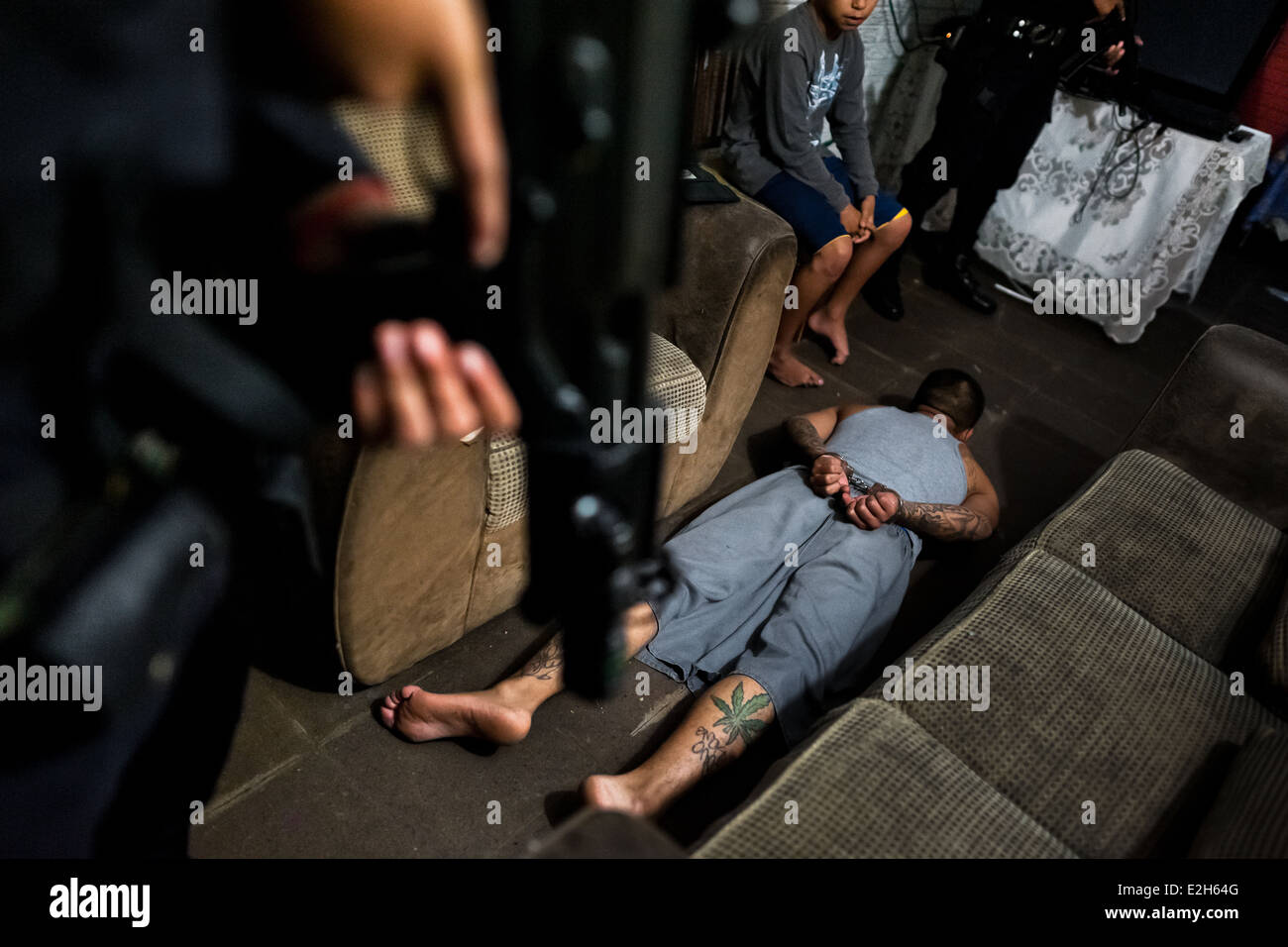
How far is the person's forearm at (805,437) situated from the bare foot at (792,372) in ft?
1.71

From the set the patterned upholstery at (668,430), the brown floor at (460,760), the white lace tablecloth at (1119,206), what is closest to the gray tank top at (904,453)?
the brown floor at (460,760)

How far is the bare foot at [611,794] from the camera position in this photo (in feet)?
4.16

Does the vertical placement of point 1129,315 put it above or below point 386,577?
above

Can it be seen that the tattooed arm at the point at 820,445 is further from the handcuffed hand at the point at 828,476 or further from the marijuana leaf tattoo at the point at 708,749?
the marijuana leaf tattoo at the point at 708,749

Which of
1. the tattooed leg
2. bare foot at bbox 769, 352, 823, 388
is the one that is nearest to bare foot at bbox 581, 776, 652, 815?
the tattooed leg

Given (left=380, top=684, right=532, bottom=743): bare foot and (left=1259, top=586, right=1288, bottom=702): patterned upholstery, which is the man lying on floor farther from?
(left=1259, top=586, right=1288, bottom=702): patterned upholstery

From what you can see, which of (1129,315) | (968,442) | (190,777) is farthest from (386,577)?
(1129,315)

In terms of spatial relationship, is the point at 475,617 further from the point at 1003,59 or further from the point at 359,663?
the point at 1003,59

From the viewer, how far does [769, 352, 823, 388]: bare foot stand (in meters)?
2.50

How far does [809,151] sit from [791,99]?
16 cm

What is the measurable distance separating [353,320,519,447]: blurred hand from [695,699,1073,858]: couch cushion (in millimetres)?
639

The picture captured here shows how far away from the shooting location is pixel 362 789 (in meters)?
1.32

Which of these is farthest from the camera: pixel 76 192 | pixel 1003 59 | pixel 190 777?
pixel 1003 59
